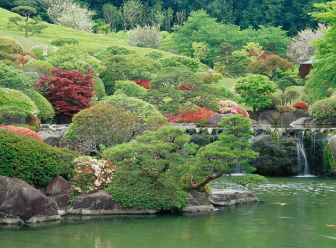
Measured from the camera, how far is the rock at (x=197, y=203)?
13.4 meters

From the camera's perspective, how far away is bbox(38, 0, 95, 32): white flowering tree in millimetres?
65250

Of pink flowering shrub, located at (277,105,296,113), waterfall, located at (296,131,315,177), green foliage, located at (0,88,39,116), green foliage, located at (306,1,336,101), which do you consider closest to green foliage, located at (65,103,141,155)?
green foliage, located at (0,88,39,116)

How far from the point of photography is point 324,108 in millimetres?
28547

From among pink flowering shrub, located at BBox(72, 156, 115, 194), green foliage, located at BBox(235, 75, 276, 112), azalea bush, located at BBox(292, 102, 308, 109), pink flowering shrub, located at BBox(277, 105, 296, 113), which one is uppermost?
green foliage, located at BBox(235, 75, 276, 112)

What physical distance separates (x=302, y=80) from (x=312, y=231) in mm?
37689

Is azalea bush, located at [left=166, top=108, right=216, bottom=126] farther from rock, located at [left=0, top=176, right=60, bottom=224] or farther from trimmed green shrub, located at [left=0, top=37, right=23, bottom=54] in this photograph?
rock, located at [left=0, top=176, right=60, bottom=224]

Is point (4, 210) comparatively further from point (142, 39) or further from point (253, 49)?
point (142, 39)

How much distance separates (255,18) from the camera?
72.6 metres

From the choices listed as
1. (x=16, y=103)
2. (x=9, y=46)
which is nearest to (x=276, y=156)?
(x=16, y=103)

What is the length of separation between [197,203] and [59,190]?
371 cm

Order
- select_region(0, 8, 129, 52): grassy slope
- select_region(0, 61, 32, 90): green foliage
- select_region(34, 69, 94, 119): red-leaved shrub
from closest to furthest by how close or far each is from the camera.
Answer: select_region(0, 61, 32, 90): green foliage
select_region(34, 69, 94, 119): red-leaved shrub
select_region(0, 8, 129, 52): grassy slope

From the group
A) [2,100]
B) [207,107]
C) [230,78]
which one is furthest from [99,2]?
[2,100]

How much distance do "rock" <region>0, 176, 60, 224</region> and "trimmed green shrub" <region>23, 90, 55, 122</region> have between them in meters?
11.9

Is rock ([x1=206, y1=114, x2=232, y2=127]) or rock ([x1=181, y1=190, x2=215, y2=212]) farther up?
rock ([x1=206, y1=114, x2=232, y2=127])
